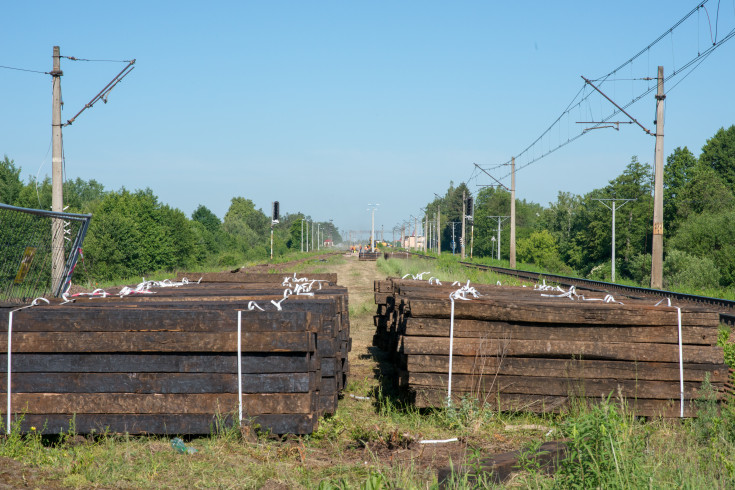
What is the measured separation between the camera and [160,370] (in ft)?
19.3

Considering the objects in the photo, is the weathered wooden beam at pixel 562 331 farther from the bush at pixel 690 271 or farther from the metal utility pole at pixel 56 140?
the bush at pixel 690 271

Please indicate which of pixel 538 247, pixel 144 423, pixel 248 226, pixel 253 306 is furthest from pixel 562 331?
pixel 248 226

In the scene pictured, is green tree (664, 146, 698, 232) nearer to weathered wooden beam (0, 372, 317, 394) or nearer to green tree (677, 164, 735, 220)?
green tree (677, 164, 735, 220)

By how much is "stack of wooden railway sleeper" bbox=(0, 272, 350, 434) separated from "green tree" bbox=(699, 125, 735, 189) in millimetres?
86817

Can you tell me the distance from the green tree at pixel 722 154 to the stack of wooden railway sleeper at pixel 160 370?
8682 centimetres

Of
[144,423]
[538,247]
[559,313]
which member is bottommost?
[144,423]

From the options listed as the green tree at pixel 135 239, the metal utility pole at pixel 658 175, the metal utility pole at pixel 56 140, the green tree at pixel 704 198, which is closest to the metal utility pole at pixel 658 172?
the metal utility pole at pixel 658 175

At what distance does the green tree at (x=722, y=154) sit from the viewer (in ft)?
267

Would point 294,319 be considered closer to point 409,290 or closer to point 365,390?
point 365,390

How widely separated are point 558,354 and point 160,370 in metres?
3.89

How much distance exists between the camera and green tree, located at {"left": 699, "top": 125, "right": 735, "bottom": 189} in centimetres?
8131

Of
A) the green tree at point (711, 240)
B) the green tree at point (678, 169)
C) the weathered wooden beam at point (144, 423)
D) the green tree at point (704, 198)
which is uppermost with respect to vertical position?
the green tree at point (678, 169)

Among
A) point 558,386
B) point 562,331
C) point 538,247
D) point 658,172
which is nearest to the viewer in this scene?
point 558,386

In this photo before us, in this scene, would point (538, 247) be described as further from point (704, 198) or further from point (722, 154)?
point (704, 198)
